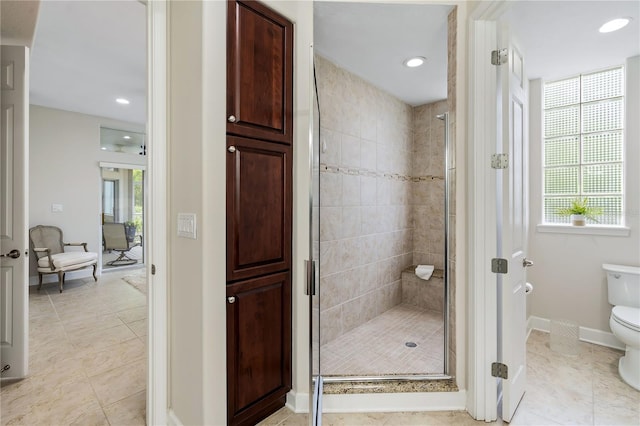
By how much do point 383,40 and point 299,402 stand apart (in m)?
2.41

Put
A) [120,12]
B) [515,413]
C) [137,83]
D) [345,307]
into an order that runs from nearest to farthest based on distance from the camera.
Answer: [515,413] < [120,12] < [345,307] < [137,83]

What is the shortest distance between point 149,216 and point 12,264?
1.37 meters

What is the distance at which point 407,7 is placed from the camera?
1825mm

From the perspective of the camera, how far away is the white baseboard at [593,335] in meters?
2.52

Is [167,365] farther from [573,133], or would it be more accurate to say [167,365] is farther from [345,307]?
[573,133]

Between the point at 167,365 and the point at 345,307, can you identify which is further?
the point at 345,307

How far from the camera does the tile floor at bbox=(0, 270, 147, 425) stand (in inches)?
70.1

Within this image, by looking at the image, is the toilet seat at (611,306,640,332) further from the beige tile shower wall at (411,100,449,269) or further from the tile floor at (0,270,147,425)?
the tile floor at (0,270,147,425)

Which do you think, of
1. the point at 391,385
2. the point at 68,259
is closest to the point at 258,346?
the point at 391,385

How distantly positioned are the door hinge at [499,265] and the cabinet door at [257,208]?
1112 mm

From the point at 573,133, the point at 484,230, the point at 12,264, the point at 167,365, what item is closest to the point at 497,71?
the point at 484,230

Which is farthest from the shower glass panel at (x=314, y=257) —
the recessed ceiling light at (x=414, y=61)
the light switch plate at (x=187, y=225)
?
the recessed ceiling light at (x=414, y=61)

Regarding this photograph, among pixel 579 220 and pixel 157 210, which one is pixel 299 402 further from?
pixel 579 220

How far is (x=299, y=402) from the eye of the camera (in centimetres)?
171
